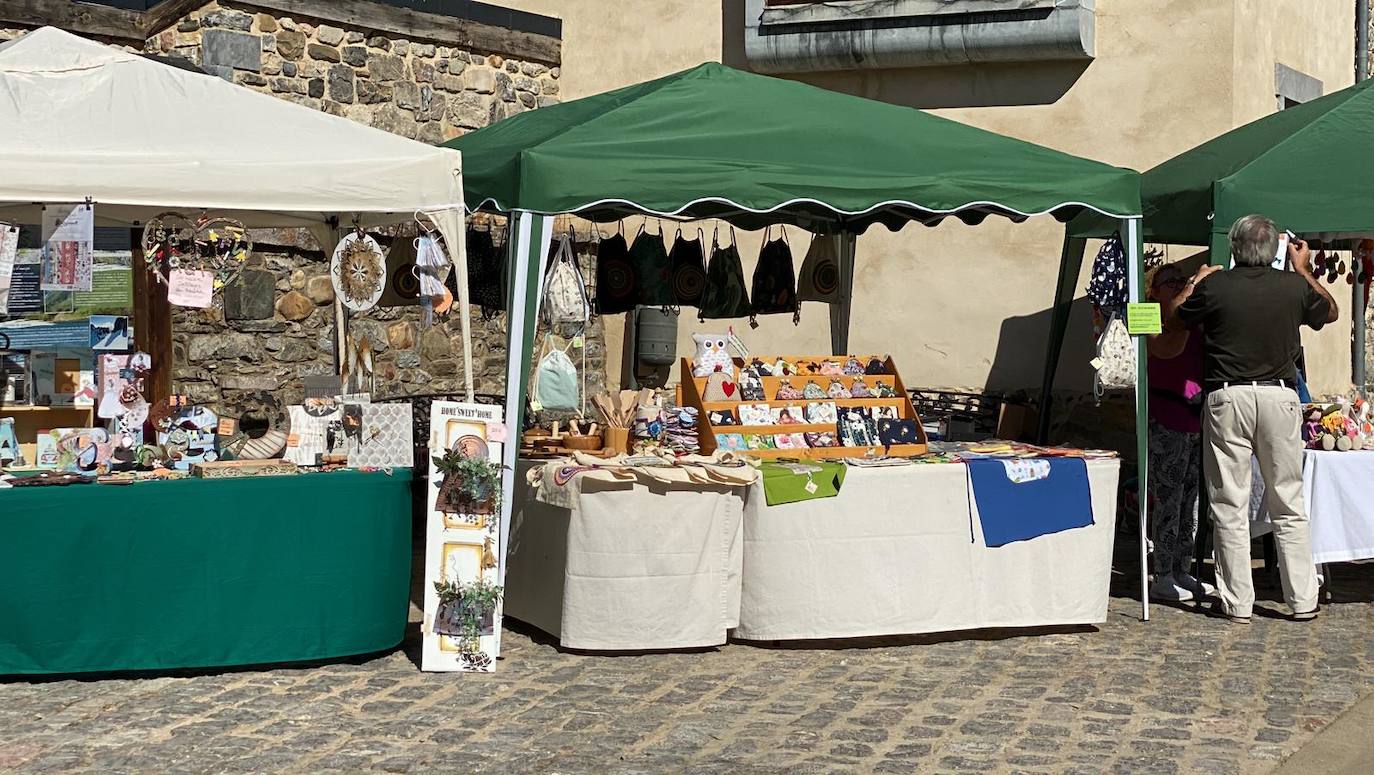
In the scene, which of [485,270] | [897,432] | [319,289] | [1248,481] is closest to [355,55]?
[319,289]

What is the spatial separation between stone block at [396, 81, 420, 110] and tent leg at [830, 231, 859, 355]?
129 inches

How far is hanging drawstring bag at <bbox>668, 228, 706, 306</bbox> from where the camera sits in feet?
28.6

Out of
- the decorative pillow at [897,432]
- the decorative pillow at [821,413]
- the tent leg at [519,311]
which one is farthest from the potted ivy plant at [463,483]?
the decorative pillow at [897,432]

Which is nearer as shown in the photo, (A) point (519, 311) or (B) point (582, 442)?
(A) point (519, 311)

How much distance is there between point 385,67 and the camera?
10734 millimetres

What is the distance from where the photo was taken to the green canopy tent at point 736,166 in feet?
21.2

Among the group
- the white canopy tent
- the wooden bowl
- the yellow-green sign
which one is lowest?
the wooden bowl

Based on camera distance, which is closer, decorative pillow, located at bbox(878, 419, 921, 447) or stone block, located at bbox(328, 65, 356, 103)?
decorative pillow, located at bbox(878, 419, 921, 447)

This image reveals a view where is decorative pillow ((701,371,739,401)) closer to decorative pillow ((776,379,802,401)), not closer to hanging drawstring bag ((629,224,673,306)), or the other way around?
decorative pillow ((776,379,802,401))

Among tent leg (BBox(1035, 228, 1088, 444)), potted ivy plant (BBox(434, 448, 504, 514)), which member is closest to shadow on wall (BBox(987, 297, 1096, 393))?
tent leg (BBox(1035, 228, 1088, 444))

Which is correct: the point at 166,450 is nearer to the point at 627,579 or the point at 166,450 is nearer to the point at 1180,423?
the point at 627,579

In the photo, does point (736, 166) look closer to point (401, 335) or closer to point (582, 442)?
point (582, 442)

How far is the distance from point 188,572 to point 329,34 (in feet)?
17.5

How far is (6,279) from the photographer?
5.81 m
